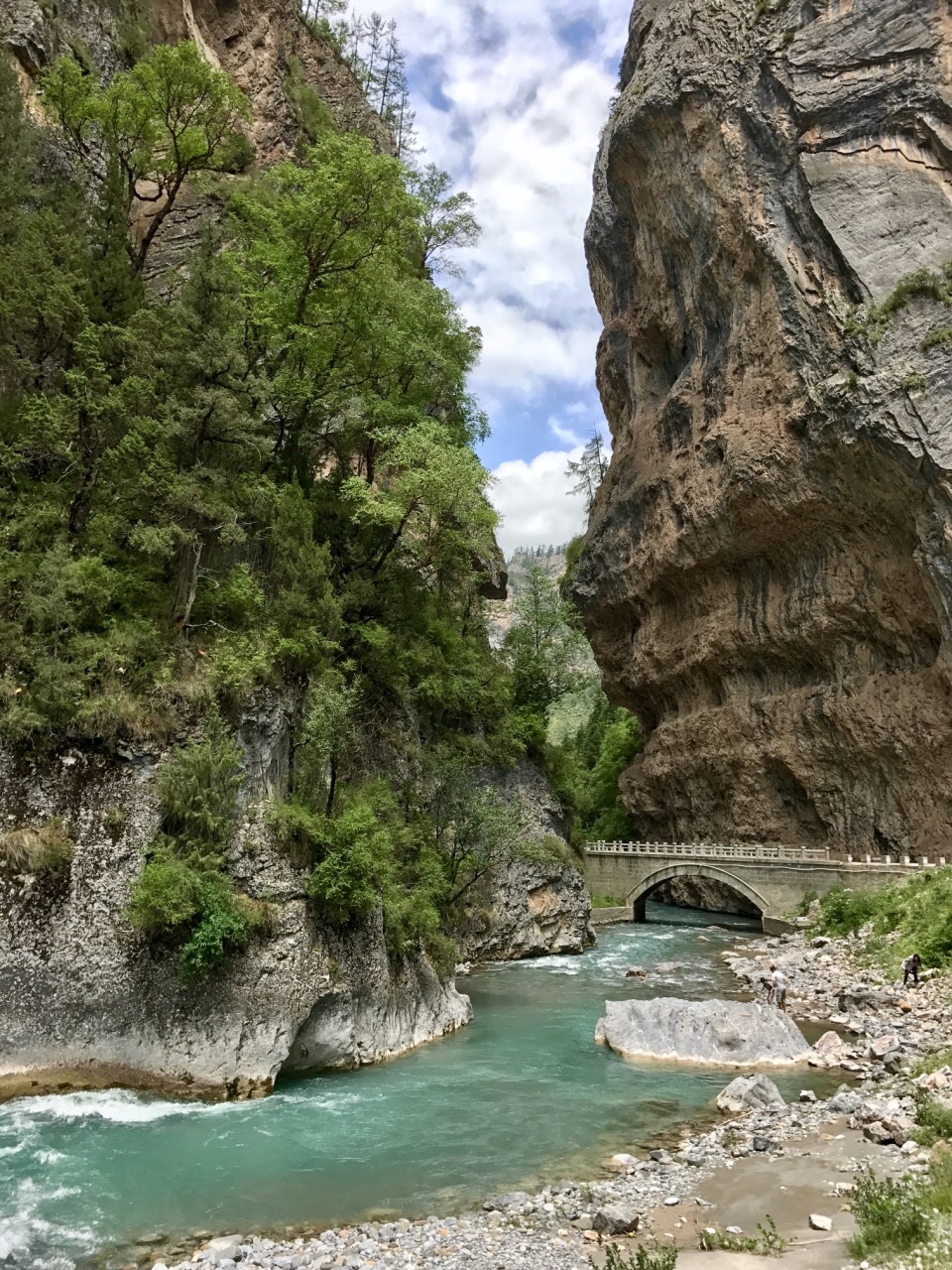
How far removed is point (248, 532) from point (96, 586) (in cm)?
507

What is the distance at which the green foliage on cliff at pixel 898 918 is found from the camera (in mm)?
22938

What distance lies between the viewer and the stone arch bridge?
33.4 metres

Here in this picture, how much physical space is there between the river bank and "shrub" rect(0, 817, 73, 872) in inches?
275

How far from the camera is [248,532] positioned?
21.3 metres

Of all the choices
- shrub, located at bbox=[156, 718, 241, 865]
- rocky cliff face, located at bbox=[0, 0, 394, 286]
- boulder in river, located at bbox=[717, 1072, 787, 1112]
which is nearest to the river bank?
boulder in river, located at bbox=[717, 1072, 787, 1112]

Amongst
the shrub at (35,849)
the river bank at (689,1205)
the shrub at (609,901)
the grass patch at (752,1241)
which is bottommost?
the shrub at (609,901)

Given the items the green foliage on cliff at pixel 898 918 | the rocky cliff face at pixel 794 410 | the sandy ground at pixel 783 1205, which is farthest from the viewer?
the rocky cliff face at pixel 794 410

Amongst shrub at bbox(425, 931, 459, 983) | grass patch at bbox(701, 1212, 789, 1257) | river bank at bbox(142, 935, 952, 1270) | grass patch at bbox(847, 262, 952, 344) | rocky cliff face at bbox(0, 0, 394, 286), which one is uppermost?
rocky cliff face at bbox(0, 0, 394, 286)

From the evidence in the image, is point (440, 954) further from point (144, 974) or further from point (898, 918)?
point (898, 918)

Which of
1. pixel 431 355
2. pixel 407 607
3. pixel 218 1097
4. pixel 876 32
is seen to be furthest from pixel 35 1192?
pixel 876 32

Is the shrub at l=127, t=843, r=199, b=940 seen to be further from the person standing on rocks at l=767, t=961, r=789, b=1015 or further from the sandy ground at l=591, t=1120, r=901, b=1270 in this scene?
the person standing on rocks at l=767, t=961, r=789, b=1015

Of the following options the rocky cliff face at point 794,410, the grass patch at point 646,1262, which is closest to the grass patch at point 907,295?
the rocky cliff face at point 794,410

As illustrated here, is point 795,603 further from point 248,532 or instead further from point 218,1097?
point 218,1097

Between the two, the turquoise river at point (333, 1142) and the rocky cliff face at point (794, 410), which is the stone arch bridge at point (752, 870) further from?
the turquoise river at point (333, 1142)
